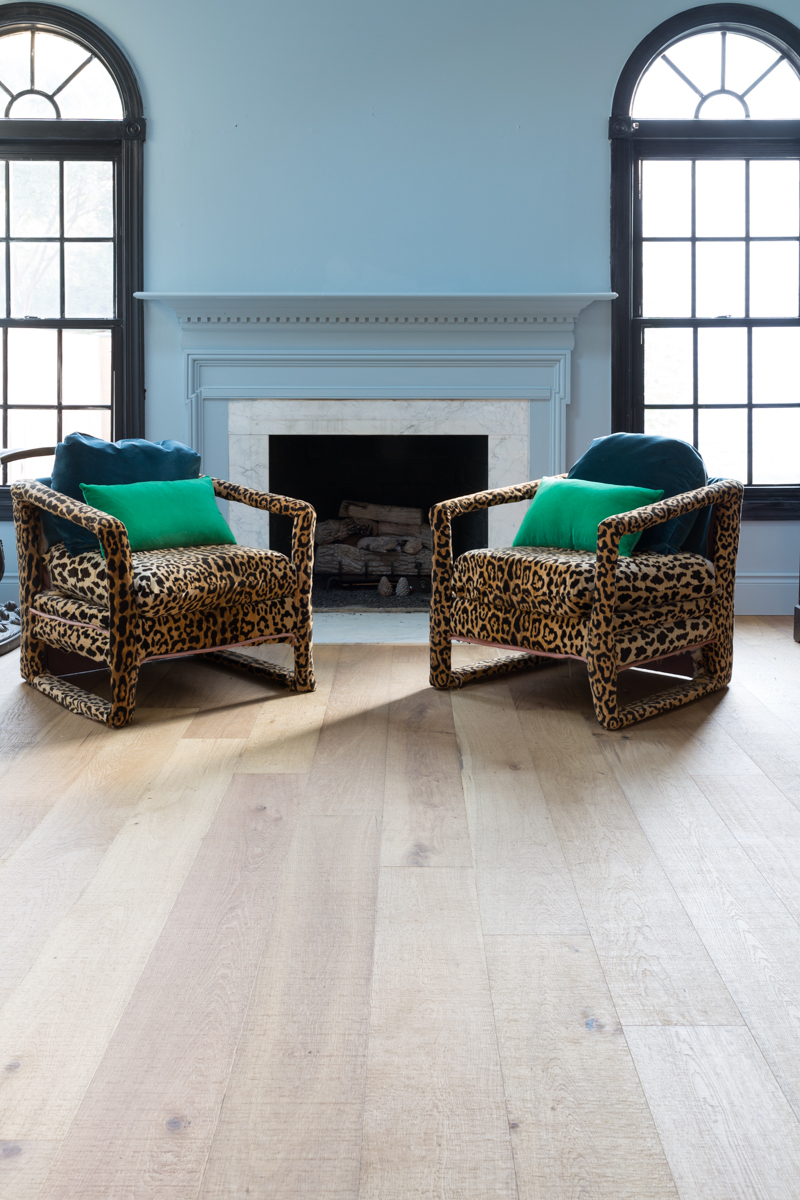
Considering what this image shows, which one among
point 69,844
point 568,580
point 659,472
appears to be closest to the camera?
point 69,844

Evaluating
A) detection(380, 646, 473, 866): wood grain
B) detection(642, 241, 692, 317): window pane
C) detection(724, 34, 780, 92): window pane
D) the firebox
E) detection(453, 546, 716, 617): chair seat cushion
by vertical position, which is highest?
detection(724, 34, 780, 92): window pane

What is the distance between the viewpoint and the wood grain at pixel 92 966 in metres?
1.22

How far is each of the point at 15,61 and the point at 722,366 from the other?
3825mm

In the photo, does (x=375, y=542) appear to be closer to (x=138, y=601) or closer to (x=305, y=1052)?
(x=138, y=601)

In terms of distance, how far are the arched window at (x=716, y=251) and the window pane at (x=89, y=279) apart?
8.25ft

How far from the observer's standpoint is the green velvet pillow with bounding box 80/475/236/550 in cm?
319

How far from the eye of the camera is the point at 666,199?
484cm

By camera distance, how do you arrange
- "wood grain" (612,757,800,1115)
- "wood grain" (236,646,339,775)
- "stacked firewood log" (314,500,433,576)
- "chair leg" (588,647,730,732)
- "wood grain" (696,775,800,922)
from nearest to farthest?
"wood grain" (612,757,800,1115) < "wood grain" (696,775,800,922) < "wood grain" (236,646,339,775) < "chair leg" (588,647,730,732) < "stacked firewood log" (314,500,433,576)

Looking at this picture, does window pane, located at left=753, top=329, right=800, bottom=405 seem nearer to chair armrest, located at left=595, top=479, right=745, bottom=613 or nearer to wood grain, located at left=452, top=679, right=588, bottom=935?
chair armrest, located at left=595, top=479, right=745, bottom=613

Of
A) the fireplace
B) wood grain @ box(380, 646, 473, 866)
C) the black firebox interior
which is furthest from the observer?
the black firebox interior

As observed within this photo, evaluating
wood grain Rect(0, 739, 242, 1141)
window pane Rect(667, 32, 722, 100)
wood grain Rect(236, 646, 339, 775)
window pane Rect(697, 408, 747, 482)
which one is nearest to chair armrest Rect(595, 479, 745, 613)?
wood grain Rect(236, 646, 339, 775)

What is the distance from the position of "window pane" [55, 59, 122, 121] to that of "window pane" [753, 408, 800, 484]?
354 centimetres

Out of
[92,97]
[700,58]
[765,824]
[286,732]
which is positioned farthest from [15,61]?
[765,824]

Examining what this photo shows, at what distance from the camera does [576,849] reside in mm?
1963
